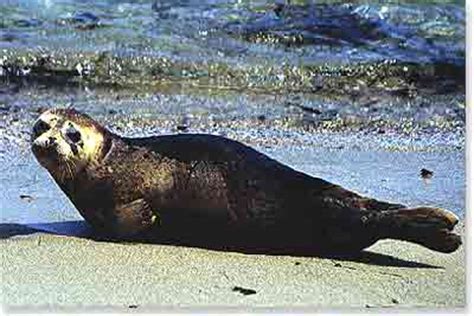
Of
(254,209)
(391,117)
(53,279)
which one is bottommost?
(53,279)

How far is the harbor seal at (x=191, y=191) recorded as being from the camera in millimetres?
2533

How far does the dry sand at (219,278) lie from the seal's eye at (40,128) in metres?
0.24

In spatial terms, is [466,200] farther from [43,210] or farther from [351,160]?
[43,210]

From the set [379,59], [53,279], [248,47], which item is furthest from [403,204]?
[53,279]

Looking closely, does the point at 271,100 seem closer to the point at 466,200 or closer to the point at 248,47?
the point at 248,47

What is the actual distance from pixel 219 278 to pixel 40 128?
558 millimetres

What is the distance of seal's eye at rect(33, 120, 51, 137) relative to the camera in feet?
8.29

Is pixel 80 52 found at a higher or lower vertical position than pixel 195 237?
higher

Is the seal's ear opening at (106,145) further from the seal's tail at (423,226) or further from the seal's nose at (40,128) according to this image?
the seal's tail at (423,226)

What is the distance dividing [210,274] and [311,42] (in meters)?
0.61

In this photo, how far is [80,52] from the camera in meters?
2.53

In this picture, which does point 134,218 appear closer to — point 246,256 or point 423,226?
point 246,256

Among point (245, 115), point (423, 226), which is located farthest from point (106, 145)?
point (423, 226)

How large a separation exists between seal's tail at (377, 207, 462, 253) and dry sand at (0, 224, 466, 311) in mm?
22
